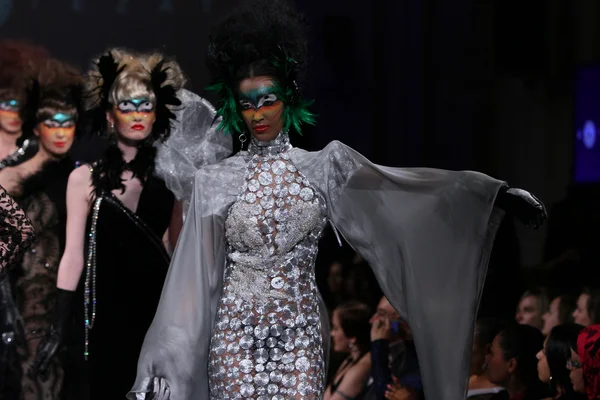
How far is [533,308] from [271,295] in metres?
2.12

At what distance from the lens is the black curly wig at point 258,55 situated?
4.98m

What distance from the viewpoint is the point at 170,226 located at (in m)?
6.58

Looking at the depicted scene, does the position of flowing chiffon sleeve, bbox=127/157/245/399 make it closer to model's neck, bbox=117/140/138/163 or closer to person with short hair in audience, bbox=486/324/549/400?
person with short hair in audience, bbox=486/324/549/400

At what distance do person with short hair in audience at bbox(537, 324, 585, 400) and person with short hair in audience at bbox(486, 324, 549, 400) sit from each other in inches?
8.8

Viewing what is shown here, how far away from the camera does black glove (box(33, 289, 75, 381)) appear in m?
6.57

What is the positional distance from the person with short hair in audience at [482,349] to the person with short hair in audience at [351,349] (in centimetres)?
61

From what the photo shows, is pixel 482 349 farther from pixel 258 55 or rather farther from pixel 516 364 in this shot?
pixel 258 55

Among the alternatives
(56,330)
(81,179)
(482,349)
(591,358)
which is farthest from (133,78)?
Answer: (591,358)

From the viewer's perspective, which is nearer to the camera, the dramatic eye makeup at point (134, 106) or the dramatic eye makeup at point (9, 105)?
the dramatic eye makeup at point (134, 106)

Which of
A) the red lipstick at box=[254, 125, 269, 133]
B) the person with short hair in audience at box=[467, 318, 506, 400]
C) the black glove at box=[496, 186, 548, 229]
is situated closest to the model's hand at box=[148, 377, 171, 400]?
the red lipstick at box=[254, 125, 269, 133]

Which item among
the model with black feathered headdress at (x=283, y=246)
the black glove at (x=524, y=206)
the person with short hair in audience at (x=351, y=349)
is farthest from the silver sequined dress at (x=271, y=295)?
the person with short hair in audience at (x=351, y=349)

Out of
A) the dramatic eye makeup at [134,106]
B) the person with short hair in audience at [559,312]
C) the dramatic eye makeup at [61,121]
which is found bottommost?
the person with short hair in audience at [559,312]

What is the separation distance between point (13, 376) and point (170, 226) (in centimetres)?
141

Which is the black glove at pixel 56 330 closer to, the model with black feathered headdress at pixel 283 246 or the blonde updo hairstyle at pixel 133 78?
the blonde updo hairstyle at pixel 133 78
